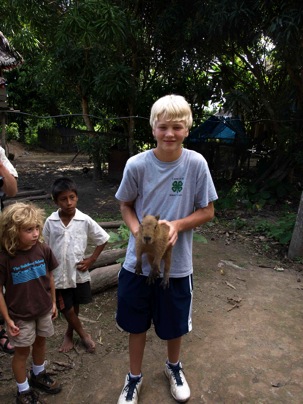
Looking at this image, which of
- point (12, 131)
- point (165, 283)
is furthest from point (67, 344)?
point (12, 131)

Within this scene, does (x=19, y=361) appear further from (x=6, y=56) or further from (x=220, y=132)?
(x=220, y=132)

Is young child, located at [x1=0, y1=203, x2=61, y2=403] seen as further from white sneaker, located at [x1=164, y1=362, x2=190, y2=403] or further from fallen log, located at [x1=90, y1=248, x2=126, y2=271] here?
fallen log, located at [x1=90, y1=248, x2=126, y2=271]

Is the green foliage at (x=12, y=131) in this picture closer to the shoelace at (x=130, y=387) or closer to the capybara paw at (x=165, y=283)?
the shoelace at (x=130, y=387)

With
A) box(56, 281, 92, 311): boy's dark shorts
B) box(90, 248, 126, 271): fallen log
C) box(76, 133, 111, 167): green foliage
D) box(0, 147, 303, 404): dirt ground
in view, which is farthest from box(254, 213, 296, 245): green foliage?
box(76, 133, 111, 167): green foliage

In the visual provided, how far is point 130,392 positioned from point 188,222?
1299mm

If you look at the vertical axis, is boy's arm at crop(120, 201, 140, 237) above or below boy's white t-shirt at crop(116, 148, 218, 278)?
below

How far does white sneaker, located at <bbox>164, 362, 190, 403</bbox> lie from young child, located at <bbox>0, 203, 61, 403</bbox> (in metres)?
0.93

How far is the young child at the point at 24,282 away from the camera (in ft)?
6.63

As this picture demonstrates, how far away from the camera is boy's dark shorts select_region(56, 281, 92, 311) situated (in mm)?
2602

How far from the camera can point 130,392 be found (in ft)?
7.45

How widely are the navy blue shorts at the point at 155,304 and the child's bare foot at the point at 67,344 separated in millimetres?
1044

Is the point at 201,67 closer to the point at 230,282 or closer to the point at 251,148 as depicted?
the point at 251,148

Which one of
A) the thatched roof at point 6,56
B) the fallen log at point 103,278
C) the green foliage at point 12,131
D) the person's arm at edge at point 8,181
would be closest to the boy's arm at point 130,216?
the person's arm at edge at point 8,181

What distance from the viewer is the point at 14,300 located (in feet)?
6.75
